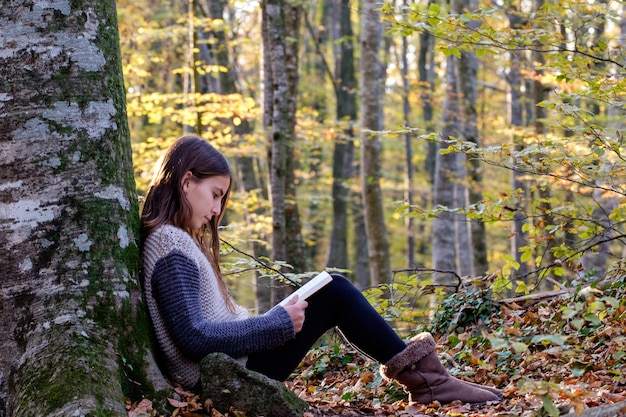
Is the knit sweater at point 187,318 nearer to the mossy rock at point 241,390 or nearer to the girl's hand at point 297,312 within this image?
the girl's hand at point 297,312

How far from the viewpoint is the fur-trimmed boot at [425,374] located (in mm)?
3610

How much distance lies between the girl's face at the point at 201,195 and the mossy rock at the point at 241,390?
2.51 ft

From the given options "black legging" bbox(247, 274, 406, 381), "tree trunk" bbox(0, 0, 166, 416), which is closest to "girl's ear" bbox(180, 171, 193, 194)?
"tree trunk" bbox(0, 0, 166, 416)

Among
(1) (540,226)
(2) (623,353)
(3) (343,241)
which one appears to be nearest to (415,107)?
(3) (343,241)

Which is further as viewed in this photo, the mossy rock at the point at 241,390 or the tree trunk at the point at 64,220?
the mossy rock at the point at 241,390

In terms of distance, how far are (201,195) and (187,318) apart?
0.68 m

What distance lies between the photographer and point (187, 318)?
3.10m

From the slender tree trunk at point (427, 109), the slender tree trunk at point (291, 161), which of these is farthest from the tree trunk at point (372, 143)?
the slender tree trunk at point (427, 109)

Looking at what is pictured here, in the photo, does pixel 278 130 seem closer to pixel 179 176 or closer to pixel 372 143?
pixel 372 143

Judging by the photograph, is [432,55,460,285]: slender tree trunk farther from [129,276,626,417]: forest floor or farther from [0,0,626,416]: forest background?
[129,276,626,417]: forest floor

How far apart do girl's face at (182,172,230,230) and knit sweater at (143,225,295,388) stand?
0.16 meters

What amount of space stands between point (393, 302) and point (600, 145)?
1898 mm

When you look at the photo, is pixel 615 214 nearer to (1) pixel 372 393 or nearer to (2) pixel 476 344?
(2) pixel 476 344

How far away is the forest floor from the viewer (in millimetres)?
2898
